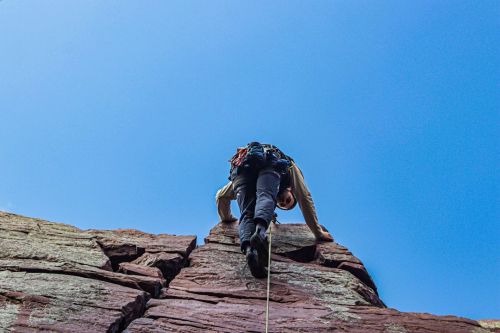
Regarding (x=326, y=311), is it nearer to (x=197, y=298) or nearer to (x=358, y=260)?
(x=197, y=298)

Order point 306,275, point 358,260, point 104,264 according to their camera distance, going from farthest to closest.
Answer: point 358,260 → point 306,275 → point 104,264

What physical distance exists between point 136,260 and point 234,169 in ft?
8.32

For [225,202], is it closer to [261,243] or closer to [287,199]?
[287,199]

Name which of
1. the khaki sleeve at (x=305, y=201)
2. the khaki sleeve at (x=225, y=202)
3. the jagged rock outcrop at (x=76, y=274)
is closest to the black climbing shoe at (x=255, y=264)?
the jagged rock outcrop at (x=76, y=274)

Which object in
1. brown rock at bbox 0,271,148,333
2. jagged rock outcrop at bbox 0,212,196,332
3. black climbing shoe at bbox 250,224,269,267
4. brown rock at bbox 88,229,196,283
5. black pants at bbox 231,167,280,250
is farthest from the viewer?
brown rock at bbox 88,229,196,283

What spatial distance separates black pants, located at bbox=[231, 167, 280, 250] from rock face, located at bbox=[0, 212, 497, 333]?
72 centimetres

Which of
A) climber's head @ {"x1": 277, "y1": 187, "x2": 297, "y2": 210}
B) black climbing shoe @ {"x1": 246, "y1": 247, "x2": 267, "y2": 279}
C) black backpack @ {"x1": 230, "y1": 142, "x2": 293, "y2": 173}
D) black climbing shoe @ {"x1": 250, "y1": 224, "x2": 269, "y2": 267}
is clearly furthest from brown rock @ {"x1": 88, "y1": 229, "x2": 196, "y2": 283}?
climber's head @ {"x1": 277, "y1": 187, "x2": 297, "y2": 210}

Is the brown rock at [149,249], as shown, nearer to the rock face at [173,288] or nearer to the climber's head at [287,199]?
the rock face at [173,288]

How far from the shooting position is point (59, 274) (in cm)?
703

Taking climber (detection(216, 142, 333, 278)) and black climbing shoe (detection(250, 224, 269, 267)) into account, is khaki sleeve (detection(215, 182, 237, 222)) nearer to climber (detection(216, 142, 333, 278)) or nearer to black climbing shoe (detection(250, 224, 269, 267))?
climber (detection(216, 142, 333, 278))

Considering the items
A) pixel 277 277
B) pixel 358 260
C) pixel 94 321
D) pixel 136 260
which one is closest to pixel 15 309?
pixel 94 321

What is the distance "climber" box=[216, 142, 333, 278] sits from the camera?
7.69 metres

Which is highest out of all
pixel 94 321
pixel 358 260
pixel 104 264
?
pixel 358 260

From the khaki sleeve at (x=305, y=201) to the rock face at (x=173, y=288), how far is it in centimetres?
65
